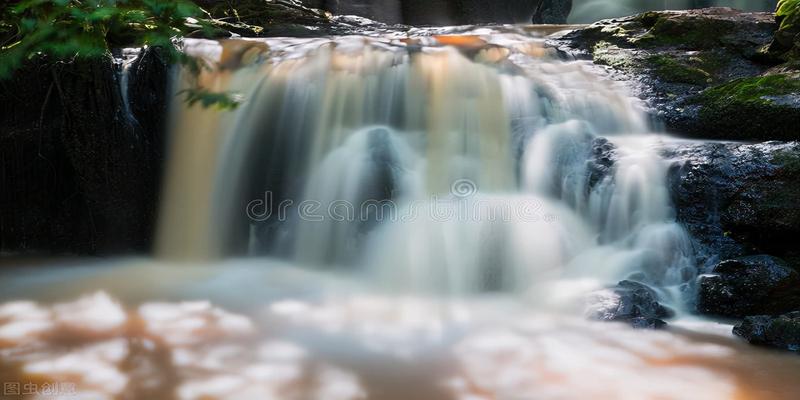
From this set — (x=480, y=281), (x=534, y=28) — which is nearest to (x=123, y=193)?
(x=480, y=281)

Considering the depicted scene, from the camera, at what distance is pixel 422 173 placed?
572 centimetres

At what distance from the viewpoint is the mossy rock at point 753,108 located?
5387 mm

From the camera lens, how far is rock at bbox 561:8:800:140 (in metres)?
5.61

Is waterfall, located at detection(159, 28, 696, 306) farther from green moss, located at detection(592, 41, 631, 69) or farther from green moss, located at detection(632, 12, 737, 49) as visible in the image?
green moss, located at detection(632, 12, 737, 49)

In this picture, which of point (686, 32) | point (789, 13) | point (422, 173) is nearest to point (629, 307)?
point (422, 173)

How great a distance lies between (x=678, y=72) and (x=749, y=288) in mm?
3463

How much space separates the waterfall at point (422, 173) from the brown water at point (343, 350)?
655 mm

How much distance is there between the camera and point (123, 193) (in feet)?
20.0

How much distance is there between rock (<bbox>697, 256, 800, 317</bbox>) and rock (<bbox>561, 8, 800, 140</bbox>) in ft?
5.47

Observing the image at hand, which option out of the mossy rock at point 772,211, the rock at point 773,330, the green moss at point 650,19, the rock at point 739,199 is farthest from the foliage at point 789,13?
the rock at point 773,330

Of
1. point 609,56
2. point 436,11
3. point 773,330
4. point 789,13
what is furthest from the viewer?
point 436,11

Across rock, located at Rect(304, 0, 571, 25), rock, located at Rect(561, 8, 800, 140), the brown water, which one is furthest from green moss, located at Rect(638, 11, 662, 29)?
rock, located at Rect(304, 0, 571, 25)

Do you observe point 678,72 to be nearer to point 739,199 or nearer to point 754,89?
point 754,89

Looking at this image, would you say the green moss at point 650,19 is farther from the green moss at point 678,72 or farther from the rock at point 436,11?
the rock at point 436,11
